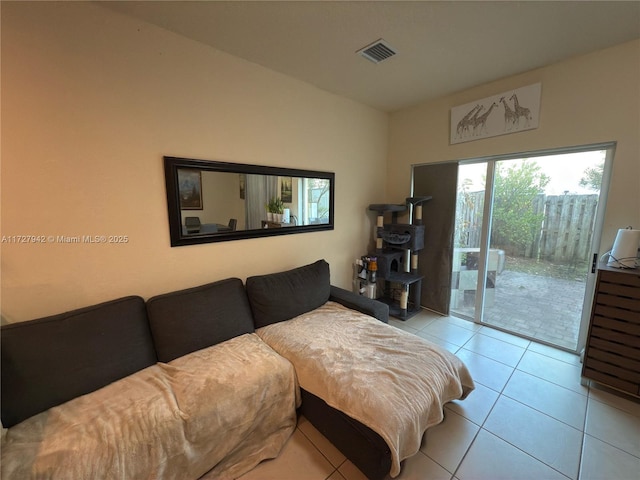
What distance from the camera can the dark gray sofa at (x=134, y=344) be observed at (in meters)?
1.22

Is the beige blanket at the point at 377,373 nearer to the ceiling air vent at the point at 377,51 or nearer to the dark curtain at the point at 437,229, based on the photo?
the dark curtain at the point at 437,229

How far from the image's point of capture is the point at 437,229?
3.11m

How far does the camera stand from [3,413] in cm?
115

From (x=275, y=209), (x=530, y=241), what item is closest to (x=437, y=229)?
(x=530, y=241)

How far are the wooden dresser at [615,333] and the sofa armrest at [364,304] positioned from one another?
1.52 metres

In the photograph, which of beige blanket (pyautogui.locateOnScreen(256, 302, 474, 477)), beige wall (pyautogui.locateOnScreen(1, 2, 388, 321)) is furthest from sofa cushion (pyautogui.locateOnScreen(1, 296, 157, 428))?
beige blanket (pyautogui.locateOnScreen(256, 302, 474, 477))

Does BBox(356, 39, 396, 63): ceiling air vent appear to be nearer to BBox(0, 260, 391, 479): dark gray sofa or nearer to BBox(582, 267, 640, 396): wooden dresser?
BBox(0, 260, 391, 479): dark gray sofa

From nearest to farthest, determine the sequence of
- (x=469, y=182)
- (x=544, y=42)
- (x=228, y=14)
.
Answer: (x=228, y=14), (x=544, y=42), (x=469, y=182)

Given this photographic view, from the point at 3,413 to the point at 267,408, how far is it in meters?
1.21

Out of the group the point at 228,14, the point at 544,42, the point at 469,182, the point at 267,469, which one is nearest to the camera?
the point at 267,469

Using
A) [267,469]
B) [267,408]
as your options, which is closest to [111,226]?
[267,408]

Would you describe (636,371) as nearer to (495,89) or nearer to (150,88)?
(495,89)

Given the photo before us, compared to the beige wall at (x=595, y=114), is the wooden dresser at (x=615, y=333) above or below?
below

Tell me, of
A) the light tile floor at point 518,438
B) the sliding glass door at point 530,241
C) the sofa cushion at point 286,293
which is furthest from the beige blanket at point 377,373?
the sliding glass door at point 530,241
